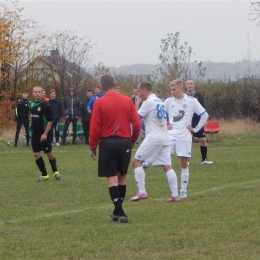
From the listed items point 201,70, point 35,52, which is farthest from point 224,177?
point 35,52

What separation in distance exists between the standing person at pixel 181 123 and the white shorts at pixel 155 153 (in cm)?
52

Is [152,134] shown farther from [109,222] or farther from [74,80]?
[74,80]

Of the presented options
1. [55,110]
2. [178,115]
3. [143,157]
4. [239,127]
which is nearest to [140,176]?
[143,157]

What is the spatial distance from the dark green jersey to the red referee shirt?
5.33 meters

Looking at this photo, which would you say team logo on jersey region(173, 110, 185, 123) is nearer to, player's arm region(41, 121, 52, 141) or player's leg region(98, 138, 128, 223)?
player's leg region(98, 138, 128, 223)

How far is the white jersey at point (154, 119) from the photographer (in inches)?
436

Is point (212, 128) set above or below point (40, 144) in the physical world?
below

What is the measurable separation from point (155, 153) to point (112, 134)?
210 cm

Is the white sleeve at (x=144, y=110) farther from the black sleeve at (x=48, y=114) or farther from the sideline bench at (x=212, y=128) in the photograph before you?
the sideline bench at (x=212, y=128)

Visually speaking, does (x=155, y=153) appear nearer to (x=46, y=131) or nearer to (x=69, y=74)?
(x=46, y=131)

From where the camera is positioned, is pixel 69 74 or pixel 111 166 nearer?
pixel 111 166

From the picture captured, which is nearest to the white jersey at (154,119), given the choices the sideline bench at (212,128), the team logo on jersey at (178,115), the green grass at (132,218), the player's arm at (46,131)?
the team logo on jersey at (178,115)

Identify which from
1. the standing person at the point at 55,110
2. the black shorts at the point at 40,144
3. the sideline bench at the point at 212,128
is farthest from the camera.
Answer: the sideline bench at the point at 212,128

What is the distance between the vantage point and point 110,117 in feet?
30.3
